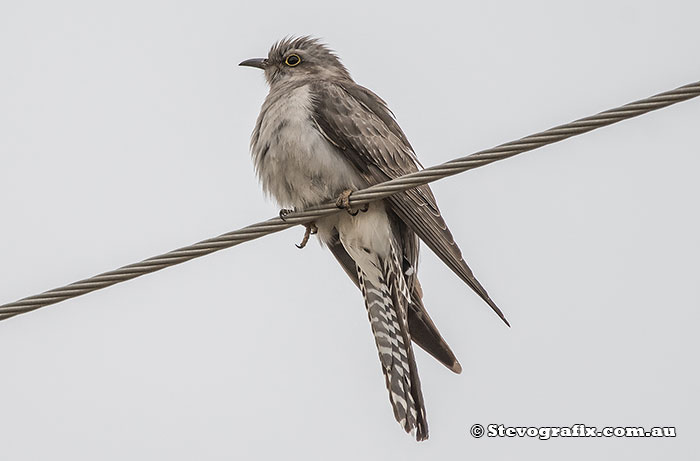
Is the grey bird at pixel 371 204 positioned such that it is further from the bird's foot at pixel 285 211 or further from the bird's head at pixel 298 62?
the bird's head at pixel 298 62

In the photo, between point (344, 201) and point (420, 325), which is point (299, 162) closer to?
point (344, 201)

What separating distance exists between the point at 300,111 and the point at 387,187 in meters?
1.43

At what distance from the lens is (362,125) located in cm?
567

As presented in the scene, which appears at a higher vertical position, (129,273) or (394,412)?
(129,273)

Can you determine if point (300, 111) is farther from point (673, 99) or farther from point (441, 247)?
point (673, 99)

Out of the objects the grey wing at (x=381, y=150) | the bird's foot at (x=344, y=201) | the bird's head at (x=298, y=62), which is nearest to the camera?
the bird's foot at (x=344, y=201)

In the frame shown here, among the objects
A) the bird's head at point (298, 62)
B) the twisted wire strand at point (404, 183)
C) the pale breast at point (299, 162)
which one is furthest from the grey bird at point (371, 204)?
the twisted wire strand at point (404, 183)

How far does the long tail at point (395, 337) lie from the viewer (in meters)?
5.43

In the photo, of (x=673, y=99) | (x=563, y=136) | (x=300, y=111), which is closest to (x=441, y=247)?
(x=300, y=111)

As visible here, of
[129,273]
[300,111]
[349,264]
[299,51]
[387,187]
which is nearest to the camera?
[129,273]

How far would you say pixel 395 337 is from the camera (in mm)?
5633

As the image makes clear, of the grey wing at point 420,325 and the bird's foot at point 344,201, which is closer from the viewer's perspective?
the bird's foot at point 344,201

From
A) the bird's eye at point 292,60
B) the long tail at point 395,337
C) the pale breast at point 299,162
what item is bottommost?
the long tail at point 395,337

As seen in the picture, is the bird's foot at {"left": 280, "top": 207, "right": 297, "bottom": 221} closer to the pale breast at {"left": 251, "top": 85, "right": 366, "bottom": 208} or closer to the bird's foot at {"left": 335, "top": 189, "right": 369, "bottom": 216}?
the pale breast at {"left": 251, "top": 85, "right": 366, "bottom": 208}
